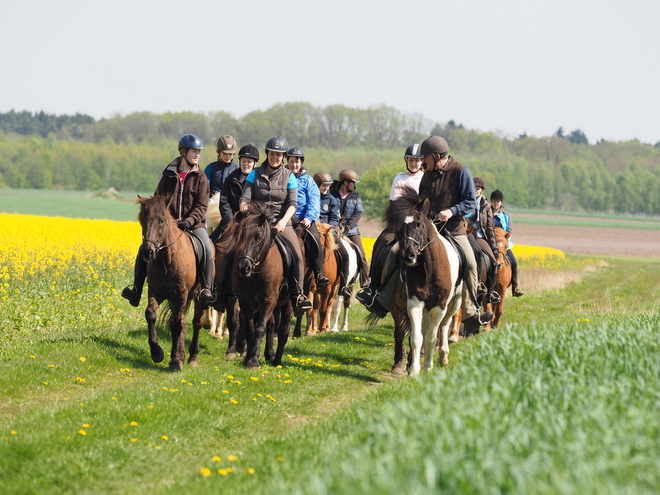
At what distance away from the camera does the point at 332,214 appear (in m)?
15.5

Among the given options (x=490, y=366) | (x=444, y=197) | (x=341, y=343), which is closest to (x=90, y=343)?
(x=341, y=343)

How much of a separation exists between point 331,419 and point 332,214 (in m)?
8.71

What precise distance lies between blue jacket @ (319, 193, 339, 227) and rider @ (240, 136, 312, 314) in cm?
434

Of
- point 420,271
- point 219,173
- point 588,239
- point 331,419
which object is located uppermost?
point 219,173

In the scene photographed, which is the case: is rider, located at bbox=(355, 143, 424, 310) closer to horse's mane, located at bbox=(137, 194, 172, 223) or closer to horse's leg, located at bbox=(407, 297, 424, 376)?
horse's leg, located at bbox=(407, 297, 424, 376)

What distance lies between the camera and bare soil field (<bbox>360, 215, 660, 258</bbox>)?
215 ft

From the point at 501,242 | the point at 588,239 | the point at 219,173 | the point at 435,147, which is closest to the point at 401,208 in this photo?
the point at 435,147

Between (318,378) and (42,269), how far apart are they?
29.1ft

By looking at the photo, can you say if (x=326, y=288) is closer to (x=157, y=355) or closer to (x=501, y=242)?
(x=501, y=242)

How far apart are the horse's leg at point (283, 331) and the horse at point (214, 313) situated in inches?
99.7

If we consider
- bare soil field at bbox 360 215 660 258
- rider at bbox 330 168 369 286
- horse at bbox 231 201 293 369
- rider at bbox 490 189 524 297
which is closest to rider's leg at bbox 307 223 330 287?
horse at bbox 231 201 293 369

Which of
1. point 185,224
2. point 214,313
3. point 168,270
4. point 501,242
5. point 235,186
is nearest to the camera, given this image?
point 168,270

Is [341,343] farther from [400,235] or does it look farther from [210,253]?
[400,235]

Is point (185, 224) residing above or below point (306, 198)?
below
